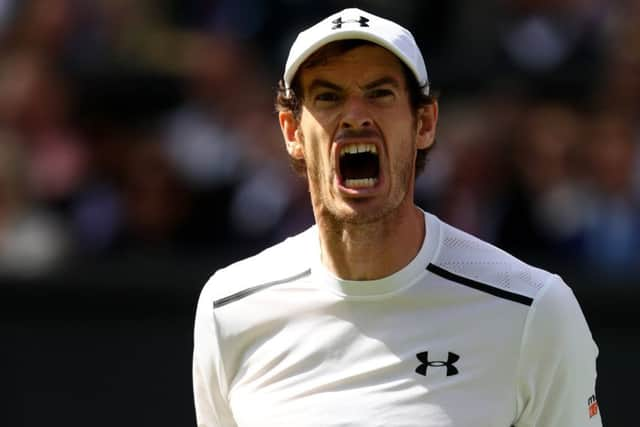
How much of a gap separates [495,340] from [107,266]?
3588mm

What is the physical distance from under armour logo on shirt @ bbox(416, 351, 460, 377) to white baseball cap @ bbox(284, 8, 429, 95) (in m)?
0.67

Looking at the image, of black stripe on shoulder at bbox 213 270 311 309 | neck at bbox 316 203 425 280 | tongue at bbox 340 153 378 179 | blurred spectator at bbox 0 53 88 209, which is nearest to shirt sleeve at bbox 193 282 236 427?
black stripe on shoulder at bbox 213 270 311 309

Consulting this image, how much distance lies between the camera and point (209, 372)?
372 cm

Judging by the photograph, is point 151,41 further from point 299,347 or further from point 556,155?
point 299,347

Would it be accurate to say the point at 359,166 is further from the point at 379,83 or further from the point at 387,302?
the point at 387,302

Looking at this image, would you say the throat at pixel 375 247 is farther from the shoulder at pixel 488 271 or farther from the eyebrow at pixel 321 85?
the eyebrow at pixel 321 85

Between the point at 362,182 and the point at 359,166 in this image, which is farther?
the point at 359,166

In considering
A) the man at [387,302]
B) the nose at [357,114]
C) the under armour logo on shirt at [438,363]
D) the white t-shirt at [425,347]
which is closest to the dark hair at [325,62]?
the man at [387,302]

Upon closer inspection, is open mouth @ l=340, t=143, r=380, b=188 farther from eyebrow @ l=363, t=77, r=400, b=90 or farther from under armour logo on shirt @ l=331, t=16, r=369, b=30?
under armour logo on shirt @ l=331, t=16, r=369, b=30

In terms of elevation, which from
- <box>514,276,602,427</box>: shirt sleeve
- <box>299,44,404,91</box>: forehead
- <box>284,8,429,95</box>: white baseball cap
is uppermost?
<box>284,8,429,95</box>: white baseball cap

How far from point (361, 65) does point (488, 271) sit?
2.00 ft

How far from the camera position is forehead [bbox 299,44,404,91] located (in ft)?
11.2

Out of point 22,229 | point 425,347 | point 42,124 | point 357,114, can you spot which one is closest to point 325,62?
point 357,114

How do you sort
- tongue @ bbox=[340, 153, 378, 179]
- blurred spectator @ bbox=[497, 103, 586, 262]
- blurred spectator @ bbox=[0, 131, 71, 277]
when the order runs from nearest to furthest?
1. tongue @ bbox=[340, 153, 378, 179]
2. blurred spectator @ bbox=[497, 103, 586, 262]
3. blurred spectator @ bbox=[0, 131, 71, 277]
